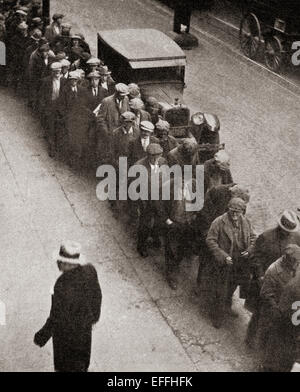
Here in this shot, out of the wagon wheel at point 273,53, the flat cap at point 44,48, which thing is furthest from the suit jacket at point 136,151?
the wagon wheel at point 273,53

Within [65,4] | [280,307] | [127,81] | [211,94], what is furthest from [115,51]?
[65,4]

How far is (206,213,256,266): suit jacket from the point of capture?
24.6ft

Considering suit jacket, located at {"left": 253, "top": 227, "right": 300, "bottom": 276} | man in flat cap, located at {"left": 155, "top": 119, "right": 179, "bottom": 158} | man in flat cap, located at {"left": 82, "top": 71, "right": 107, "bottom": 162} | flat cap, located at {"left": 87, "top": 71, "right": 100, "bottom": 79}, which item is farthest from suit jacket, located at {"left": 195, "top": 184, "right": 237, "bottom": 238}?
flat cap, located at {"left": 87, "top": 71, "right": 100, "bottom": 79}

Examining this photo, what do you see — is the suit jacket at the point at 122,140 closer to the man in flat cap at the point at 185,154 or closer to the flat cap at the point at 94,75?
the man in flat cap at the point at 185,154

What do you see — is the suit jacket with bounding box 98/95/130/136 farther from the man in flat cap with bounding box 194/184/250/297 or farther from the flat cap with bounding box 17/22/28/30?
the flat cap with bounding box 17/22/28/30

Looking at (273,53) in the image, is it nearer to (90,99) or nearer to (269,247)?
(90,99)

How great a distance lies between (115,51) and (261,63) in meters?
5.62

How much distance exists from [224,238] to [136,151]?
8.11 ft

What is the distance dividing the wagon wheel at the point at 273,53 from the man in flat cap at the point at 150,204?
811cm

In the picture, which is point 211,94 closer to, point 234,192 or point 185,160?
point 185,160


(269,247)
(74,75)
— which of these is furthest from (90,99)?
(269,247)

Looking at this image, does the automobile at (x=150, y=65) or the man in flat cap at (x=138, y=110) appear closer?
the man in flat cap at (x=138, y=110)

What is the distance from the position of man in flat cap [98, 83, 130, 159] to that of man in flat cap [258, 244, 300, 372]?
13.9 feet

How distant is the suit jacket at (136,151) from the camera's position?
9.44m
